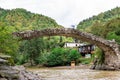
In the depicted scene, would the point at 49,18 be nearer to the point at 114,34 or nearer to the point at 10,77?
the point at 114,34

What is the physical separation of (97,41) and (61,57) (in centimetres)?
2197

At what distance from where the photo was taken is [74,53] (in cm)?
6066

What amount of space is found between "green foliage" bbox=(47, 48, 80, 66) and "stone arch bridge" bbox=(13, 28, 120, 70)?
18.6 meters

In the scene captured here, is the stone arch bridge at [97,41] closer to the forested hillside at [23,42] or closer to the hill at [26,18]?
the forested hillside at [23,42]

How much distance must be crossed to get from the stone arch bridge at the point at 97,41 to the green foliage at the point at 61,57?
18.6 meters

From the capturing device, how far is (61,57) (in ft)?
193

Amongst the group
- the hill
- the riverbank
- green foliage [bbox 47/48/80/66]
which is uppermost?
the hill

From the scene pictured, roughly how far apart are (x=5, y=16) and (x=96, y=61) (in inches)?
2784

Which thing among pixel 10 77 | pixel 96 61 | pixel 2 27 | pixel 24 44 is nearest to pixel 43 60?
pixel 24 44

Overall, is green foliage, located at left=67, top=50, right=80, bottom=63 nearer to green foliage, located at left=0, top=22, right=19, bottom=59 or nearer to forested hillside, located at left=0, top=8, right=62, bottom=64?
forested hillside, located at left=0, top=8, right=62, bottom=64

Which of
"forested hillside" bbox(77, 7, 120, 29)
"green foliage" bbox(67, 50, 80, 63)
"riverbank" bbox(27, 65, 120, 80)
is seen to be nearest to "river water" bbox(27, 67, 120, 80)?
"riverbank" bbox(27, 65, 120, 80)

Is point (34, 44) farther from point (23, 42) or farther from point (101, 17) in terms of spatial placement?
point (101, 17)

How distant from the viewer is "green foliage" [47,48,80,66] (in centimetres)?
5900

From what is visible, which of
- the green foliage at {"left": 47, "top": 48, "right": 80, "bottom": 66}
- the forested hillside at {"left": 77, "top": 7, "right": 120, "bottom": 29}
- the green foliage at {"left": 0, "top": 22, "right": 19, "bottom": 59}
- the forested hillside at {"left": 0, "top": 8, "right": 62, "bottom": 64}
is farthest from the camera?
the forested hillside at {"left": 77, "top": 7, "right": 120, "bottom": 29}
